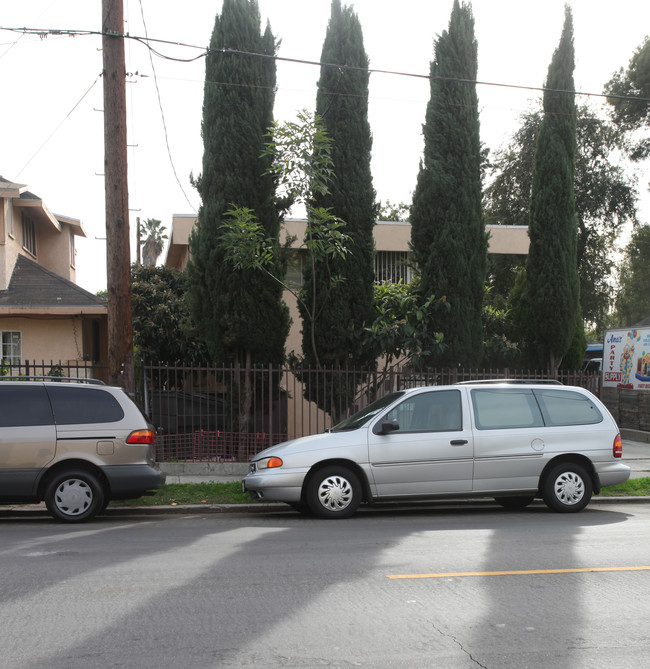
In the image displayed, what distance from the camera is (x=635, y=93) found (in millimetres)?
35875

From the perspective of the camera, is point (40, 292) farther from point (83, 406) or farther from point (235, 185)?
point (83, 406)

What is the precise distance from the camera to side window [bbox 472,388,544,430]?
393 inches

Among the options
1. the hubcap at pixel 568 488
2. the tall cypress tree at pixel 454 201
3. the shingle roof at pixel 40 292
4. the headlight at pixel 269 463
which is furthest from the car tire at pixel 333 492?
the shingle roof at pixel 40 292

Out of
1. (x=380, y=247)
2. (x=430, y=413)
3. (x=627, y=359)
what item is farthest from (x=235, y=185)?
(x=627, y=359)

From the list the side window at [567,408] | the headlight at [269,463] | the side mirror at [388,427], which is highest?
the side window at [567,408]

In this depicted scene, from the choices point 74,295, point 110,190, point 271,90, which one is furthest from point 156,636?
point 74,295

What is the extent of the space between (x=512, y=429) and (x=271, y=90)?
862cm

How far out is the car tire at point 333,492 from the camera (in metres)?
9.37

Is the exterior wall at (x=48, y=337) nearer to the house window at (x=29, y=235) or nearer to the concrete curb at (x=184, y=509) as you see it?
the house window at (x=29, y=235)

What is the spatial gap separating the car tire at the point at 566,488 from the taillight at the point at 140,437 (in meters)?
5.07

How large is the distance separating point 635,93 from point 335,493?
3281 cm

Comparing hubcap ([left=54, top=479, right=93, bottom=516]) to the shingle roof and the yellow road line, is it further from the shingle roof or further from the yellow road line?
the shingle roof

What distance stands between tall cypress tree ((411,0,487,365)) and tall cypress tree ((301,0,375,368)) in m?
1.28

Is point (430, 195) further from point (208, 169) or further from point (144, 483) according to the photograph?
point (144, 483)
